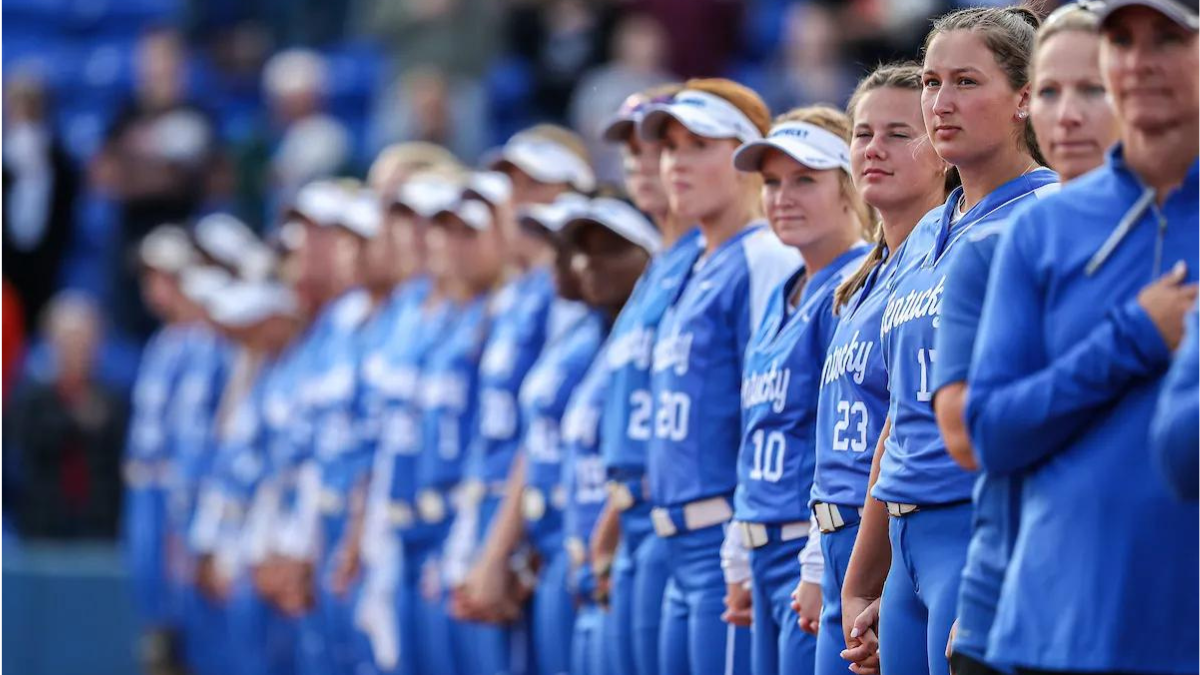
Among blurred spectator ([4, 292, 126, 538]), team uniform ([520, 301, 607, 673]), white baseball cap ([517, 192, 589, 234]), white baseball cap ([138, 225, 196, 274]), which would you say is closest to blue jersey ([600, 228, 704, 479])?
white baseball cap ([517, 192, 589, 234])

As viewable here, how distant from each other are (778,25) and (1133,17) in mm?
10310

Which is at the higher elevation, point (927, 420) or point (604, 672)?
point (927, 420)

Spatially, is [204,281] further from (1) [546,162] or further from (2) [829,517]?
(2) [829,517]

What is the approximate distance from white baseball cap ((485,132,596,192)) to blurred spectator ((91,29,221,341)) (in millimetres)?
6705

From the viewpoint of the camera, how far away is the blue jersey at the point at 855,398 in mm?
4484

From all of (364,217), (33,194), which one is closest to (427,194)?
(364,217)

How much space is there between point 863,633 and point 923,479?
50 cm

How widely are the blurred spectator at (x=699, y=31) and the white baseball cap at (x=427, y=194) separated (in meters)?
3.94

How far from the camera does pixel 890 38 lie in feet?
38.3

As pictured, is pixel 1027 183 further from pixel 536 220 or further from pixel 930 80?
pixel 536 220

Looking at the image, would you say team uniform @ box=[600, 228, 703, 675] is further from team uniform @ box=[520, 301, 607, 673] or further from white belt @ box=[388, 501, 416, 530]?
white belt @ box=[388, 501, 416, 530]

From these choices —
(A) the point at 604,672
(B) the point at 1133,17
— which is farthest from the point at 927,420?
(A) the point at 604,672

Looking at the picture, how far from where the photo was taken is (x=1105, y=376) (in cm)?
314

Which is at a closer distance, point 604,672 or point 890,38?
point 604,672
